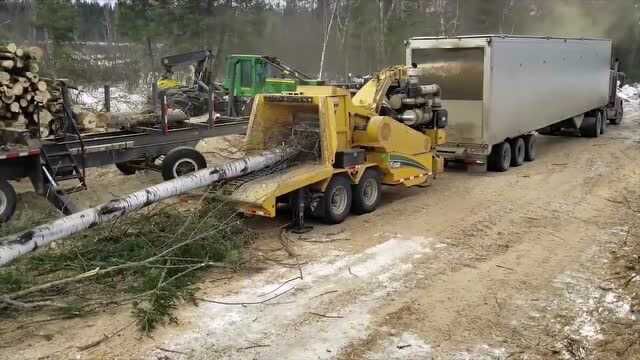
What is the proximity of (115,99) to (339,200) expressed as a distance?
544 inches

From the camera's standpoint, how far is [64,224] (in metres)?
6.86

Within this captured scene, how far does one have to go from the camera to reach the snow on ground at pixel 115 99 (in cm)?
1867

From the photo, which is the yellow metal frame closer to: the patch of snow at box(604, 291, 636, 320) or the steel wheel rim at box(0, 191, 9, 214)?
the steel wheel rim at box(0, 191, 9, 214)

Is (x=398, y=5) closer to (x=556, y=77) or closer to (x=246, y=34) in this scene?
(x=246, y=34)

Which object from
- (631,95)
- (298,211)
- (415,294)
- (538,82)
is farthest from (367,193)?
(631,95)

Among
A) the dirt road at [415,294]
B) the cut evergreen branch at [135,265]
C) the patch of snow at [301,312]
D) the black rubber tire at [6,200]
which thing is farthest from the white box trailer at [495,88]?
the black rubber tire at [6,200]

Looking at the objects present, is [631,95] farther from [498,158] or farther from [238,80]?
[498,158]

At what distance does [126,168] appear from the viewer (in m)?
12.8

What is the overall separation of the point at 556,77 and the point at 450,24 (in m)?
20.5

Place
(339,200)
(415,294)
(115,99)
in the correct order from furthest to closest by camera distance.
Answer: (115,99), (339,200), (415,294)

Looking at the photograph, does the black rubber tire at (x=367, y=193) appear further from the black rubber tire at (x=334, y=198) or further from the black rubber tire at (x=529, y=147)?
the black rubber tire at (x=529, y=147)

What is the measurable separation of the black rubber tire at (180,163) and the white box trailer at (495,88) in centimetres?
531

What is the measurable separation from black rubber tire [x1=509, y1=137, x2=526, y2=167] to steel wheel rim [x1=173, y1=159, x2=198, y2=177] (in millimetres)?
7368

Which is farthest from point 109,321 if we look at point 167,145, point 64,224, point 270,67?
point 270,67
